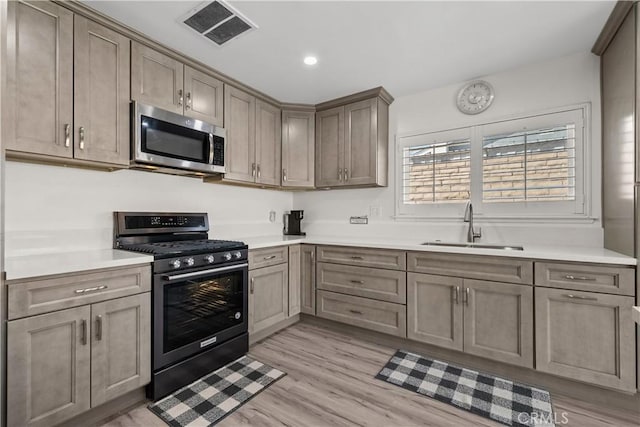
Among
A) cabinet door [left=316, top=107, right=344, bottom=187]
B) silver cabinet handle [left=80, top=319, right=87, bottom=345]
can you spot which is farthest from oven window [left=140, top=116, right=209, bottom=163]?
cabinet door [left=316, top=107, right=344, bottom=187]

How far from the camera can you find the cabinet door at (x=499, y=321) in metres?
1.99

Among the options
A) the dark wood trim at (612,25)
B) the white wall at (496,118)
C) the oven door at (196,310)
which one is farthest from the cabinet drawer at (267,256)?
the dark wood trim at (612,25)


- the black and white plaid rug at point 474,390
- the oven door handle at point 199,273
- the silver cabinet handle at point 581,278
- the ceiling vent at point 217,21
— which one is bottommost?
the black and white plaid rug at point 474,390

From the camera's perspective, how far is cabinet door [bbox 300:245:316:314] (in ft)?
9.82

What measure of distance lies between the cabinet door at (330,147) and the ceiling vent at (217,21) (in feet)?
4.52

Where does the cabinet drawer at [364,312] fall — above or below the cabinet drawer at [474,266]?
below

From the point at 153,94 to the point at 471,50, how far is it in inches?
94.4

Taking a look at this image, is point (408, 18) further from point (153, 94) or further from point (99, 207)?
point (99, 207)

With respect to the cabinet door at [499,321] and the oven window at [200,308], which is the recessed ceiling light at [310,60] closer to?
the oven window at [200,308]

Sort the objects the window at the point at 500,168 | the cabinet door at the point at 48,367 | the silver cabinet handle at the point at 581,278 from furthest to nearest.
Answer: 1. the window at the point at 500,168
2. the silver cabinet handle at the point at 581,278
3. the cabinet door at the point at 48,367

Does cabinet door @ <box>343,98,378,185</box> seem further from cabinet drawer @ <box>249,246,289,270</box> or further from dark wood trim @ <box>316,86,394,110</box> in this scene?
cabinet drawer @ <box>249,246,289,270</box>

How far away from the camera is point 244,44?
218 cm

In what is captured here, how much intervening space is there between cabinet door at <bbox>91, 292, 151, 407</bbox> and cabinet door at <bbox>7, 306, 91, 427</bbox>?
0.13 ft

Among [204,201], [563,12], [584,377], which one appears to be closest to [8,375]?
[204,201]
